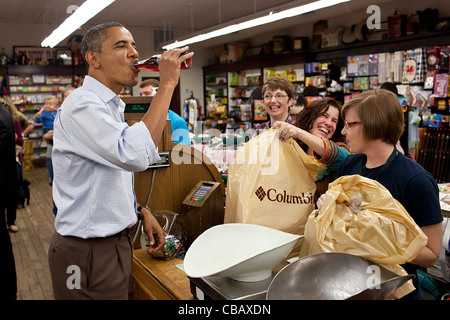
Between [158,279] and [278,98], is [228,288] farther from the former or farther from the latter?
[278,98]

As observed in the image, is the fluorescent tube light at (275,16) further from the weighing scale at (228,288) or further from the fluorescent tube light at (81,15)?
the weighing scale at (228,288)

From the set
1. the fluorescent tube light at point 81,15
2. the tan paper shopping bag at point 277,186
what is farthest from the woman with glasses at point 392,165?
the fluorescent tube light at point 81,15

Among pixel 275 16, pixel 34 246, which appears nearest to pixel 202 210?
pixel 34 246

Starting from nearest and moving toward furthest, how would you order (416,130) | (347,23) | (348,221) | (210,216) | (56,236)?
(348,221)
(56,236)
(210,216)
(416,130)
(347,23)

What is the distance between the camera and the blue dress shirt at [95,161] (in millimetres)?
1300

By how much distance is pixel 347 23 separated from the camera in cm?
901

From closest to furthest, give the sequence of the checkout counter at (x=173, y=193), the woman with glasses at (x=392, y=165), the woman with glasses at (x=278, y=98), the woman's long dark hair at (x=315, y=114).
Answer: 1. the woman with glasses at (x=392, y=165)
2. the checkout counter at (x=173, y=193)
3. the woman's long dark hair at (x=315, y=114)
4. the woman with glasses at (x=278, y=98)

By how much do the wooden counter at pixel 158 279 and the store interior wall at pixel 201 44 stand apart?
723 cm

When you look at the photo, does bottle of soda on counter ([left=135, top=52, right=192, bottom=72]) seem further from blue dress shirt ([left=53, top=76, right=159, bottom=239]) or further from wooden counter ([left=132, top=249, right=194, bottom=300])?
wooden counter ([left=132, top=249, right=194, bottom=300])

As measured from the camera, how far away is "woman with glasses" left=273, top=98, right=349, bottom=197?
1828 millimetres

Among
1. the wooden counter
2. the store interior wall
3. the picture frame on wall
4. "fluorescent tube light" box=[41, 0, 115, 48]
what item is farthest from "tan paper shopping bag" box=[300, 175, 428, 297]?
the picture frame on wall

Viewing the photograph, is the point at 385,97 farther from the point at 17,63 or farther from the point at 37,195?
the point at 17,63
